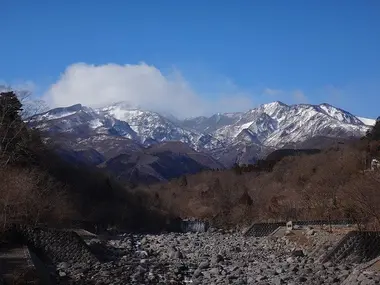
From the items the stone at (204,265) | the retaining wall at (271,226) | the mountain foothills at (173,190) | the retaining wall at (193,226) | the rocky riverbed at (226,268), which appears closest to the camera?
the rocky riverbed at (226,268)

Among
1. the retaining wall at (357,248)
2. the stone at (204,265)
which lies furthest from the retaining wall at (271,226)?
the stone at (204,265)

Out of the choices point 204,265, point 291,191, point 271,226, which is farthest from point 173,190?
point 204,265

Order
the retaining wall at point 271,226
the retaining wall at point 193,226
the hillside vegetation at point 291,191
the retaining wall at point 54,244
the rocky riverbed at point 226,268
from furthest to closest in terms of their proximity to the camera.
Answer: the retaining wall at point 193,226 < the hillside vegetation at point 291,191 < the retaining wall at point 271,226 < the retaining wall at point 54,244 < the rocky riverbed at point 226,268

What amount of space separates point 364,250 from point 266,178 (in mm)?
84937

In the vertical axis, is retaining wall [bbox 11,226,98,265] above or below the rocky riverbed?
above

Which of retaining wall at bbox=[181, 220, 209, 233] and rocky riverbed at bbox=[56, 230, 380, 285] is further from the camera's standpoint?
retaining wall at bbox=[181, 220, 209, 233]

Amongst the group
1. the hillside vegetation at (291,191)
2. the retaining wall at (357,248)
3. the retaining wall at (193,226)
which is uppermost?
the hillside vegetation at (291,191)

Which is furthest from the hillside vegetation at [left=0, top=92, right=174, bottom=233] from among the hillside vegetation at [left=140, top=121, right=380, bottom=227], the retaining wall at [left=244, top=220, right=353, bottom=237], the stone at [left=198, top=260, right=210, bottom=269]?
the retaining wall at [left=244, top=220, right=353, bottom=237]

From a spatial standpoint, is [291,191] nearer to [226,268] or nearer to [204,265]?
[204,265]

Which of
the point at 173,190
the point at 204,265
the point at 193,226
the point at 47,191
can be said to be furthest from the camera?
the point at 173,190

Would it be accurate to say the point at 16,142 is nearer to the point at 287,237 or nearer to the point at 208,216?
the point at 287,237

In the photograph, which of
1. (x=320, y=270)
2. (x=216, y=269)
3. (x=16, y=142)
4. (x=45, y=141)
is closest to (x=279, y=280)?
(x=320, y=270)

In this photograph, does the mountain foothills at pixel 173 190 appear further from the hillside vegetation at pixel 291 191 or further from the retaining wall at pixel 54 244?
the retaining wall at pixel 54 244

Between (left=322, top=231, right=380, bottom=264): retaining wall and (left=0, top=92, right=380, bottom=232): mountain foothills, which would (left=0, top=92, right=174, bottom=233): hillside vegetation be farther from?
(left=322, top=231, right=380, bottom=264): retaining wall
